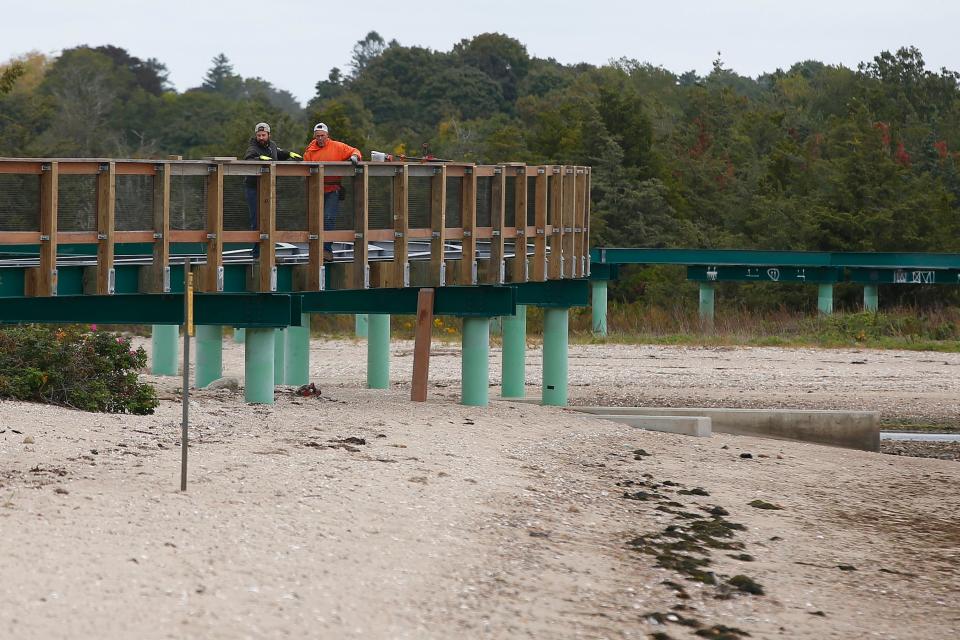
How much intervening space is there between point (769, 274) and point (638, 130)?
17.7 m

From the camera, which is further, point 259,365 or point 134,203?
point 259,365

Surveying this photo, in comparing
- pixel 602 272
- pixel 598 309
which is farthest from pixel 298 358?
pixel 598 309

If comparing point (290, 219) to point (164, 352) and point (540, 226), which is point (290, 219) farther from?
point (164, 352)

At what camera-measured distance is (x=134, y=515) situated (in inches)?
404

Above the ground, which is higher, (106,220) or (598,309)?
(106,220)

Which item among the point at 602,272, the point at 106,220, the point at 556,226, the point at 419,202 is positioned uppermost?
the point at 419,202

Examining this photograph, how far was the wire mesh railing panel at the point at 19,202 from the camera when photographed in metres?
13.8

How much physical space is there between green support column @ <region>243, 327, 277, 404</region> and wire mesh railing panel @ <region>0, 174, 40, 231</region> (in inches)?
138

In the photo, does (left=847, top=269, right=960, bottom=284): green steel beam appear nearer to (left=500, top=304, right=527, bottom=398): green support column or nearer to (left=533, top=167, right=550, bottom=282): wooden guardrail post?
(left=500, top=304, right=527, bottom=398): green support column

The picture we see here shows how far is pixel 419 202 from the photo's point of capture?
57.8ft

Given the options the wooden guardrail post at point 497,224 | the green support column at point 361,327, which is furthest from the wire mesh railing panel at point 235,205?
the green support column at point 361,327

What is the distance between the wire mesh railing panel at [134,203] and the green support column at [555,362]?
6565 mm

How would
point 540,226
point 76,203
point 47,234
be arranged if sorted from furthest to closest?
1. point 540,226
2. point 76,203
3. point 47,234

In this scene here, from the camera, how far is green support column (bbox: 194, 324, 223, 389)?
812 inches
